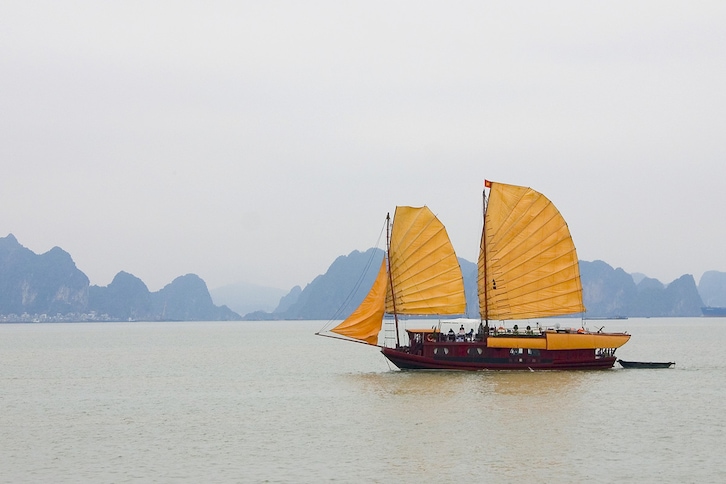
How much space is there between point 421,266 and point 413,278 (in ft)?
2.42

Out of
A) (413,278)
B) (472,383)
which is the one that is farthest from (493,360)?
(413,278)

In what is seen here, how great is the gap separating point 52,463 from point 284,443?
267 inches

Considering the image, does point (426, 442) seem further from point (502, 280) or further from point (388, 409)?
point (502, 280)

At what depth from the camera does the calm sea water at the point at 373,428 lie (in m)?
24.9

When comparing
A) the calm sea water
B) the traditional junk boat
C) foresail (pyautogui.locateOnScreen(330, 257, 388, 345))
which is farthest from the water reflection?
foresail (pyautogui.locateOnScreen(330, 257, 388, 345))

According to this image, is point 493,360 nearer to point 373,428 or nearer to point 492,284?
point 492,284

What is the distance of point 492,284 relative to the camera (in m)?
49.2

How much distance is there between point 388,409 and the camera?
3600 centimetres

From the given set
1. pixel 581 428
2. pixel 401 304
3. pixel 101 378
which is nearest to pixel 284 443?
pixel 581 428

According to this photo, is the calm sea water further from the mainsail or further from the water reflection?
the mainsail

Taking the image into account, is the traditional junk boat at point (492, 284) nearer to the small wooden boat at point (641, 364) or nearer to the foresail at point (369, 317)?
the foresail at point (369, 317)

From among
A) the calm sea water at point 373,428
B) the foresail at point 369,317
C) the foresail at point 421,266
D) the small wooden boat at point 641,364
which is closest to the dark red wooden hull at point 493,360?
the calm sea water at point 373,428

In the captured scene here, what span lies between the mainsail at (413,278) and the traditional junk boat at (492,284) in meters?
0.05

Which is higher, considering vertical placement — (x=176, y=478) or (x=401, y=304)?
(x=401, y=304)
